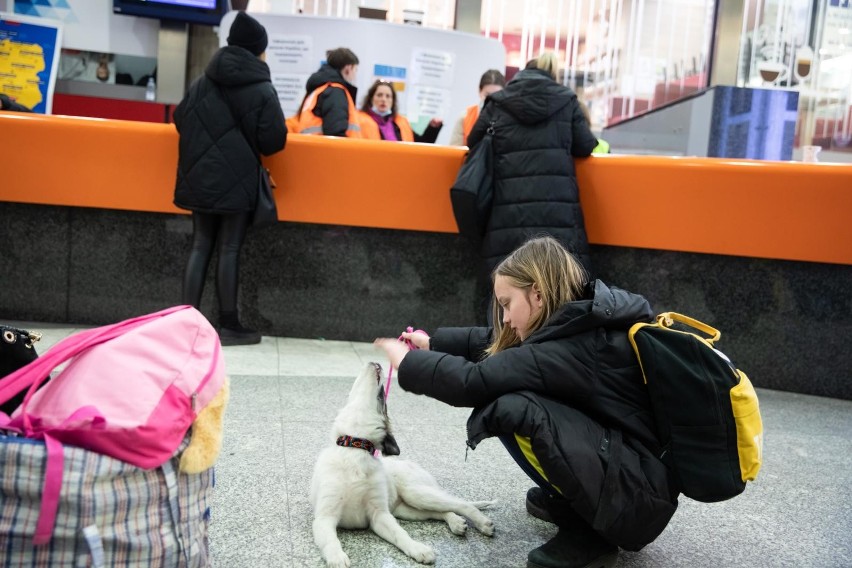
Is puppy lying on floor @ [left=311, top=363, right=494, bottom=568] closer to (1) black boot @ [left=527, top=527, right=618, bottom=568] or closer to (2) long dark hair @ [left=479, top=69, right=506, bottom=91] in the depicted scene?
(1) black boot @ [left=527, top=527, right=618, bottom=568]

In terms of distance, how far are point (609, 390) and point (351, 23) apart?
6154 millimetres

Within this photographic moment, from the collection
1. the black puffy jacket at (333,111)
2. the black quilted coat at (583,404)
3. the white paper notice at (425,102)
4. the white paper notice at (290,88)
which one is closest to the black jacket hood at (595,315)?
the black quilted coat at (583,404)

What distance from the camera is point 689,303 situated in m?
4.27

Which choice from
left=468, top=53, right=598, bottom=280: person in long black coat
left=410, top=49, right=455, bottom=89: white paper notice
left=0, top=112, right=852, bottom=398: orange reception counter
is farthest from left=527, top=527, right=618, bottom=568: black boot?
left=410, top=49, right=455, bottom=89: white paper notice

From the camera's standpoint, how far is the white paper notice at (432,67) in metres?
7.47

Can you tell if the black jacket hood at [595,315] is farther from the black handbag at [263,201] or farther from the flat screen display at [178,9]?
the flat screen display at [178,9]

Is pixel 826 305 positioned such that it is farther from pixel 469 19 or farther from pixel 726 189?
pixel 469 19

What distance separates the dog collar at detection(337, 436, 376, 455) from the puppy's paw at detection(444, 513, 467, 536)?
12.1 inches

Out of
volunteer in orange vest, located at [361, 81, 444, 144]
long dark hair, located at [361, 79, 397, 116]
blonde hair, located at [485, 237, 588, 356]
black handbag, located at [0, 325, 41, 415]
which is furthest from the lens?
long dark hair, located at [361, 79, 397, 116]

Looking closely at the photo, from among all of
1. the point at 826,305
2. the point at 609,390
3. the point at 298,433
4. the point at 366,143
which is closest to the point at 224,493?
the point at 298,433

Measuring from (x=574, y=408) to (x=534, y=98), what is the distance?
7.49 ft

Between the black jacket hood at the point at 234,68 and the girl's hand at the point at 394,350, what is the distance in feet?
7.98

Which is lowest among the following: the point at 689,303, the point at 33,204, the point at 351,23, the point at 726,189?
the point at 689,303

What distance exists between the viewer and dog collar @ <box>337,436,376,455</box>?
200 cm
